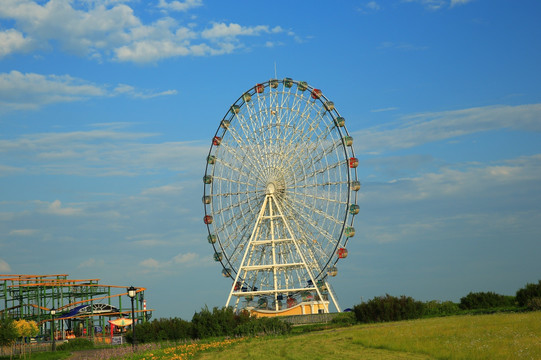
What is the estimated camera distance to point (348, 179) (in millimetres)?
60938

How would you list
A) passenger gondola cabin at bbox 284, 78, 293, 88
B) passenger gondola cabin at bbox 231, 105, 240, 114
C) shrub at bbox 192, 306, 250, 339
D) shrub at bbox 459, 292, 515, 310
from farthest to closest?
passenger gondola cabin at bbox 231, 105, 240, 114 → passenger gondola cabin at bbox 284, 78, 293, 88 → shrub at bbox 459, 292, 515, 310 → shrub at bbox 192, 306, 250, 339

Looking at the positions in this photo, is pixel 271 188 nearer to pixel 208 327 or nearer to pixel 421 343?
pixel 208 327

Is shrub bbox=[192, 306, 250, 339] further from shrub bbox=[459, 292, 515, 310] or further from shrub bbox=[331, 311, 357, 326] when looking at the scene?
shrub bbox=[459, 292, 515, 310]

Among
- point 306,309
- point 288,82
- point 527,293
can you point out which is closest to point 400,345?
point 527,293

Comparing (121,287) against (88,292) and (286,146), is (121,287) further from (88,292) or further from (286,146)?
(286,146)

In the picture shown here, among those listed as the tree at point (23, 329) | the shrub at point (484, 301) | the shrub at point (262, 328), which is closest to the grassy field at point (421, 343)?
the shrub at point (262, 328)

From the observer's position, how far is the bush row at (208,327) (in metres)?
40.5

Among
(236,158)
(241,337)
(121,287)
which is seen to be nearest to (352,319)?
(241,337)

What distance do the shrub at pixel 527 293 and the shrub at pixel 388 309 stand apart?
6.50 m

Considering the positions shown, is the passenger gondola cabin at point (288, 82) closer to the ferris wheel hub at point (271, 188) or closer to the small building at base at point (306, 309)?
the ferris wheel hub at point (271, 188)

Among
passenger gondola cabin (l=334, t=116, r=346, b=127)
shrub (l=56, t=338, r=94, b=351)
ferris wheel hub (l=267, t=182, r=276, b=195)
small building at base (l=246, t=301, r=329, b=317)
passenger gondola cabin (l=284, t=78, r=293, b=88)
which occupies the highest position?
passenger gondola cabin (l=284, t=78, r=293, b=88)

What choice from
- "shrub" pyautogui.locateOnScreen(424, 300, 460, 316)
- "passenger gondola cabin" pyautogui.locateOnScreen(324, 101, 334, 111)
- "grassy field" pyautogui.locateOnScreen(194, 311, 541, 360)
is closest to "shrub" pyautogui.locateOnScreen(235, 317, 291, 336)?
"grassy field" pyautogui.locateOnScreen(194, 311, 541, 360)

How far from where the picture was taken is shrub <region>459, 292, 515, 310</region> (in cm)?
4809

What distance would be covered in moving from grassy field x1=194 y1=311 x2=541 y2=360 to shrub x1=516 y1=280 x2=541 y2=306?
32.9 feet
